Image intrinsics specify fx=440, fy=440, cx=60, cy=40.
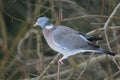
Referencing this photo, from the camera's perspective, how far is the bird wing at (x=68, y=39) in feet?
9.55

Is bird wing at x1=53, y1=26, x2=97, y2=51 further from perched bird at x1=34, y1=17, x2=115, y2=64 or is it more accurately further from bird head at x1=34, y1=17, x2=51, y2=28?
bird head at x1=34, y1=17, x2=51, y2=28

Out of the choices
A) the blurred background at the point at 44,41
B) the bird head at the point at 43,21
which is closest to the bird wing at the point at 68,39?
the bird head at the point at 43,21

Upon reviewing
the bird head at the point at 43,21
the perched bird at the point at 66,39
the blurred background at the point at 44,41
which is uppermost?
the bird head at the point at 43,21

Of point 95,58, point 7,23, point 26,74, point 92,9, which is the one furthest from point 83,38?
point 7,23

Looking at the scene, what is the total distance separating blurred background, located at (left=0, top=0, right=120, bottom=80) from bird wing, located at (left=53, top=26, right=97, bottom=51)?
0.99 ft

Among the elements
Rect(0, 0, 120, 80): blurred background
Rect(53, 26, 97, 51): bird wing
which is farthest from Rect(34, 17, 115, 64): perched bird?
Rect(0, 0, 120, 80): blurred background

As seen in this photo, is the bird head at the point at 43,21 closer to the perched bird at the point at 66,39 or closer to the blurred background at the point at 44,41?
the perched bird at the point at 66,39

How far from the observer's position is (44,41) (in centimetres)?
583

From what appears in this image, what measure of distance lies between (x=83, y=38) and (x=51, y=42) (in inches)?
8.5

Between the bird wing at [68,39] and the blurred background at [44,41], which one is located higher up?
the bird wing at [68,39]

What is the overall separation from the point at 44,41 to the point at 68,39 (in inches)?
114

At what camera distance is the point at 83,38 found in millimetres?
2922

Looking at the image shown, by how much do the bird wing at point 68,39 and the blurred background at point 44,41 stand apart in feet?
0.99

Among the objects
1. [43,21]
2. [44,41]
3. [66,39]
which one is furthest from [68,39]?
[44,41]
